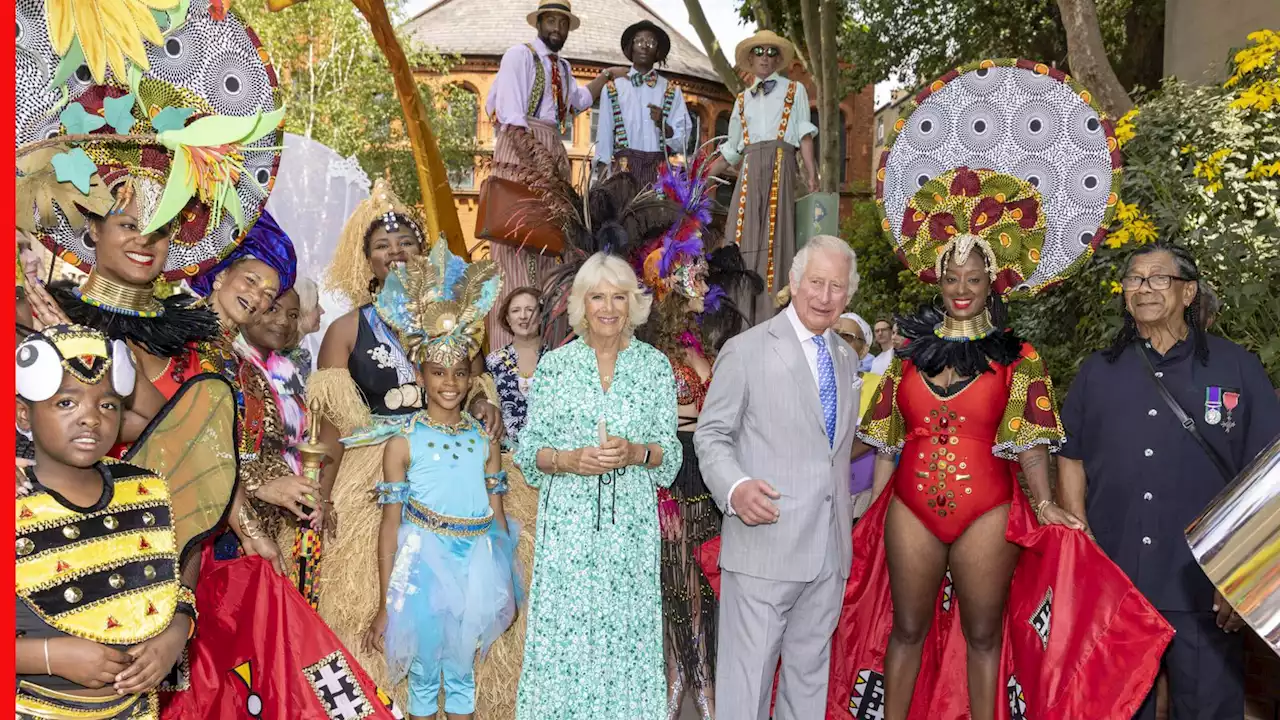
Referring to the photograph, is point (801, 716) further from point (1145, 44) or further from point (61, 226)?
point (1145, 44)

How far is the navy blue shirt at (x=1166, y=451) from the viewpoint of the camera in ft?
15.9

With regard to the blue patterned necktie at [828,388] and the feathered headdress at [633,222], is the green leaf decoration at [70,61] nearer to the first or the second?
the feathered headdress at [633,222]

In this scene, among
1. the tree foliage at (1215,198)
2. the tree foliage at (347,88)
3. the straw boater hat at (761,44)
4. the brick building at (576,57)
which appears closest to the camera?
the tree foliage at (1215,198)

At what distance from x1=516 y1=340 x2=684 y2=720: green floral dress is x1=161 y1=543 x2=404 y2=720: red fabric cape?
3.03 ft

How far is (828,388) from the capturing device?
4.92 metres

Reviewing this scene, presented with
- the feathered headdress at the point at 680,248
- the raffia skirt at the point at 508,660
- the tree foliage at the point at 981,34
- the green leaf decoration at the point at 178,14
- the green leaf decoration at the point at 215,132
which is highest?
the tree foliage at the point at 981,34

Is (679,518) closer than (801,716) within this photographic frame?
No

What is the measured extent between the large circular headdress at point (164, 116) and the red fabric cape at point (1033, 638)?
2752 mm

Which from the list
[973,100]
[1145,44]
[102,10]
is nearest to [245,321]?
[102,10]

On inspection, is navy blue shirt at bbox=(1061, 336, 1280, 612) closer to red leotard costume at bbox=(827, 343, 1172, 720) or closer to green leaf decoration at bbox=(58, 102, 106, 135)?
red leotard costume at bbox=(827, 343, 1172, 720)

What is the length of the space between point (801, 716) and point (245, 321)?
2979 mm

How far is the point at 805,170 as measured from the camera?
344 inches

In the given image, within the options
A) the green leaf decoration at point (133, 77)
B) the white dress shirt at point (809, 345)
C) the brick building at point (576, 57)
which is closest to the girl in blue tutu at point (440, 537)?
the white dress shirt at point (809, 345)

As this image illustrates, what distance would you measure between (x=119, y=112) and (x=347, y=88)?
939 inches
